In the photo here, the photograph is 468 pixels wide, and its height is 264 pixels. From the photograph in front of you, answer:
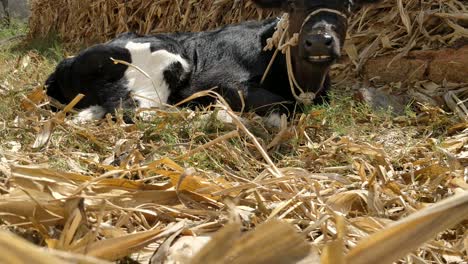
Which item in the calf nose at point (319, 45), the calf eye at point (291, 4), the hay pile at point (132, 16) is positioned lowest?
the hay pile at point (132, 16)

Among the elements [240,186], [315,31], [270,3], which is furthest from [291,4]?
[240,186]

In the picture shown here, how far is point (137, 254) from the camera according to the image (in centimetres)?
138

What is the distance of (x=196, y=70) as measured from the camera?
4277 mm

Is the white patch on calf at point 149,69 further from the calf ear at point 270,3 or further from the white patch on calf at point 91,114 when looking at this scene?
the calf ear at point 270,3

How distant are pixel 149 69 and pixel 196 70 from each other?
1.28 ft

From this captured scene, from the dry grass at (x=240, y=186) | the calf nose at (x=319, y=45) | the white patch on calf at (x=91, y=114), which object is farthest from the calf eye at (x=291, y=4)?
the white patch on calf at (x=91, y=114)

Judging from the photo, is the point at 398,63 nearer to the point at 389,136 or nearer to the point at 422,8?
the point at 422,8

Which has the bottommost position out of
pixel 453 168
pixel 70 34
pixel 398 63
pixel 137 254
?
pixel 70 34

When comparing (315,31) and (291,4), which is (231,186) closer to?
(315,31)

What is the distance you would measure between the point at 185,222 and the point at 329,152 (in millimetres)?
1184

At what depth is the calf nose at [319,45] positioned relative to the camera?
3307mm

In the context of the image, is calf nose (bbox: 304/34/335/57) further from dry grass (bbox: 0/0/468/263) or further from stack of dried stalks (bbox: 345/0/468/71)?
stack of dried stalks (bbox: 345/0/468/71)

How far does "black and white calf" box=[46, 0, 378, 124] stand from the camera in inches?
149

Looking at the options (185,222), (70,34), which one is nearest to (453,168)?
(185,222)
